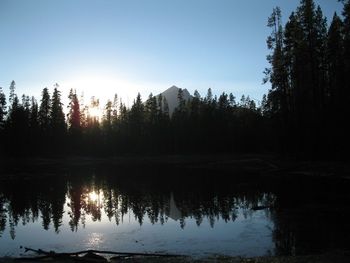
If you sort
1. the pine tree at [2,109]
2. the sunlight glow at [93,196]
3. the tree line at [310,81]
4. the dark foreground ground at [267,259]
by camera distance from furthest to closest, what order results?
the pine tree at [2,109] < the tree line at [310,81] < the sunlight glow at [93,196] < the dark foreground ground at [267,259]

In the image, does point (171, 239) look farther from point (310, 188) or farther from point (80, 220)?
point (310, 188)

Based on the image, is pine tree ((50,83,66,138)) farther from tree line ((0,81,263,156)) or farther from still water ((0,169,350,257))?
still water ((0,169,350,257))

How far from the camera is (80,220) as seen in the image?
82.0ft

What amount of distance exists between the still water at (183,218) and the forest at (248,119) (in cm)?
1326

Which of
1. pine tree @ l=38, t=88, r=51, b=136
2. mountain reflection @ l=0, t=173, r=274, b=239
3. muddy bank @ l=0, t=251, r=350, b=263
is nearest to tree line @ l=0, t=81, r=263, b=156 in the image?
pine tree @ l=38, t=88, r=51, b=136

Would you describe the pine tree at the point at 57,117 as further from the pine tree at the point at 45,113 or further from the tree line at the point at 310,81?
the tree line at the point at 310,81

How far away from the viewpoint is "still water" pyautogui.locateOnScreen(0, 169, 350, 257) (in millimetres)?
18047

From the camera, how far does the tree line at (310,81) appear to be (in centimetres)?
4541

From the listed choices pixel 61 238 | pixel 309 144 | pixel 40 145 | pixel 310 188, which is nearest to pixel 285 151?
pixel 309 144

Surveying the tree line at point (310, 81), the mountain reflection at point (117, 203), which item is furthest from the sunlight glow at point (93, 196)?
the tree line at point (310, 81)

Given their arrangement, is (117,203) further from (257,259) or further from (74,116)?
(74,116)

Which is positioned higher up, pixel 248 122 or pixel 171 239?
pixel 248 122

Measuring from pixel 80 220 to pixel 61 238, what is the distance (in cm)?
483

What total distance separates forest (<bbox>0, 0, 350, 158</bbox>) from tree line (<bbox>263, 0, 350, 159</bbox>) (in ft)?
0.41
